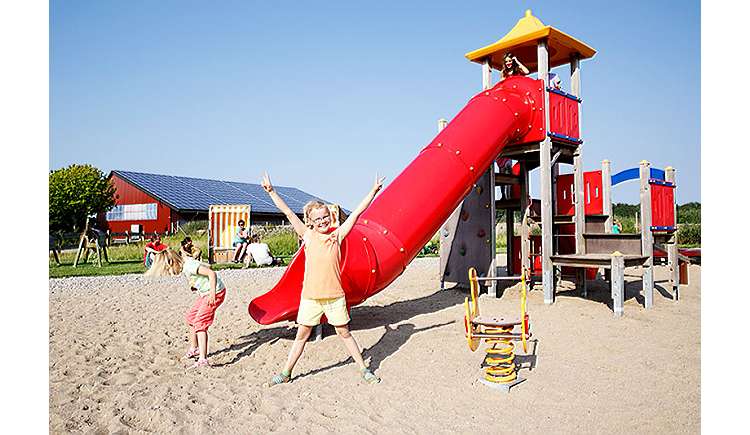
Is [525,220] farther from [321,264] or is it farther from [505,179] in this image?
[321,264]

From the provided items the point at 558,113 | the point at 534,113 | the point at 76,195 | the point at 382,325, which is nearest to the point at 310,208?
the point at 382,325

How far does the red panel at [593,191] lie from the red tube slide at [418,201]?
182 cm

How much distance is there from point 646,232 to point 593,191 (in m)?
1.58

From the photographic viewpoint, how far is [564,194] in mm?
8766

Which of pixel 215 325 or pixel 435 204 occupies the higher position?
pixel 435 204

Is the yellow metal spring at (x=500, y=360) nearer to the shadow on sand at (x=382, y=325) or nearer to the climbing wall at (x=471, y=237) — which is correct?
the shadow on sand at (x=382, y=325)

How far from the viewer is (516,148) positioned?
7.71 metres

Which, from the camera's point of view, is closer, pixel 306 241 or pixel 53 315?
pixel 306 241

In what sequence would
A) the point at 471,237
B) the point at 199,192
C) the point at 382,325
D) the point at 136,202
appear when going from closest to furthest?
the point at 382,325 < the point at 471,237 < the point at 136,202 < the point at 199,192

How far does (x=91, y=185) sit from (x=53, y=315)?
58.3 feet

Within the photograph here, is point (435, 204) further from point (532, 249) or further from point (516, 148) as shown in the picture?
point (532, 249)
